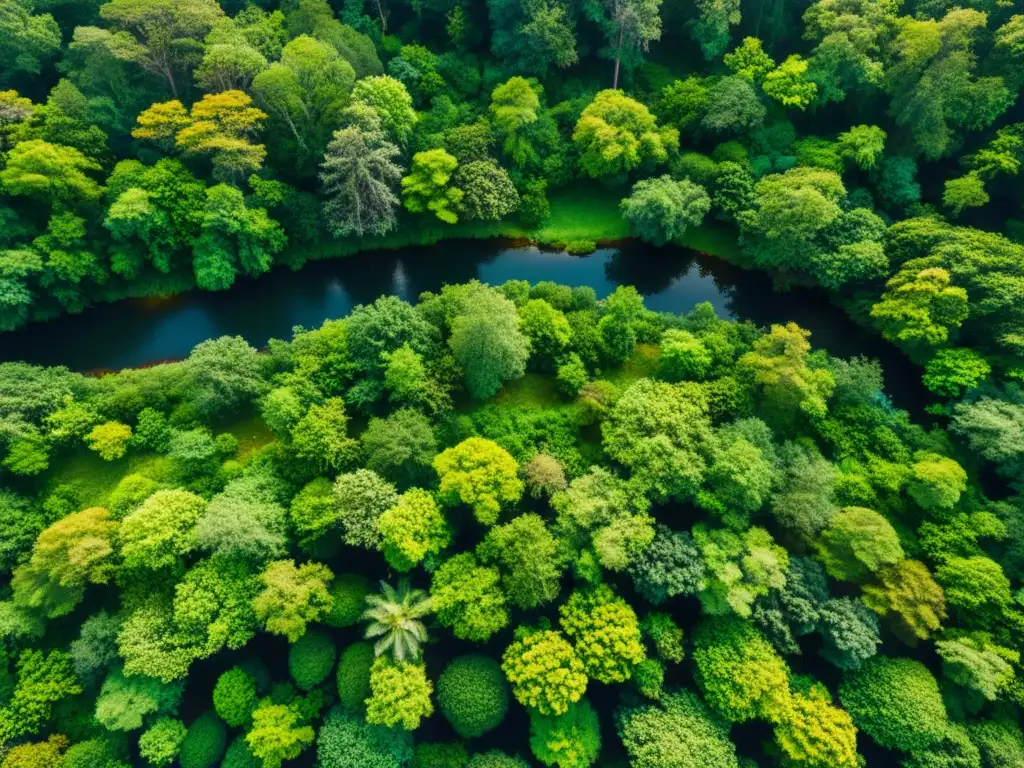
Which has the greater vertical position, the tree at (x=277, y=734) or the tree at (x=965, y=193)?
the tree at (x=965, y=193)

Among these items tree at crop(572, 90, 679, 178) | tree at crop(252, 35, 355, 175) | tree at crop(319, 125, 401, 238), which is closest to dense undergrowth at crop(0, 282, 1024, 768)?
tree at crop(319, 125, 401, 238)

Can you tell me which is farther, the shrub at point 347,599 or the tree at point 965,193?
the tree at point 965,193

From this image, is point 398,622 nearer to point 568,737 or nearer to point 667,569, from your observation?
point 568,737

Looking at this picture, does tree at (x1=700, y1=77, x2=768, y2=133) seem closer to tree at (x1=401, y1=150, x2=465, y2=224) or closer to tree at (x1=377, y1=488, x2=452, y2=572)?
tree at (x1=401, y1=150, x2=465, y2=224)

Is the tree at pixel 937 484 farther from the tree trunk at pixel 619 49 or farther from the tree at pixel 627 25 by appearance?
the tree at pixel 627 25

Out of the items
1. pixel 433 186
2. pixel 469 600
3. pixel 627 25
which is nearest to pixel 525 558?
pixel 469 600

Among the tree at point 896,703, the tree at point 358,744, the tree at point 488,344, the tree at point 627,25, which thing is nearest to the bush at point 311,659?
the tree at point 358,744

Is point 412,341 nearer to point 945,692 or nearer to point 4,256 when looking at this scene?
point 4,256
